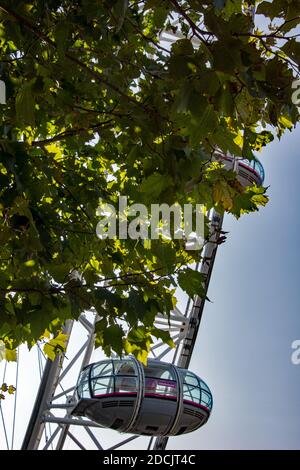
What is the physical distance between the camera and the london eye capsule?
645 inches

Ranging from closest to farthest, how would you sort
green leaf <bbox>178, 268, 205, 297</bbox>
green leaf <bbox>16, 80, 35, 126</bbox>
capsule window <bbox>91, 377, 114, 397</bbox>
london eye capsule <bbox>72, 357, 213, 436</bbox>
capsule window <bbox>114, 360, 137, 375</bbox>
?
green leaf <bbox>16, 80, 35, 126</bbox> < green leaf <bbox>178, 268, 205, 297</bbox> < london eye capsule <bbox>72, 357, 213, 436</bbox> < capsule window <bbox>91, 377, 114, 397</bbox> < capsule window <bbox>114, 360, 137, 375</bbox>

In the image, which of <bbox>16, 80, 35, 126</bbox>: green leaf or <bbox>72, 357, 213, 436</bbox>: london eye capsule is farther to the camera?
<bbox>72, 357, 213, 436</bbox>: london eye capsule

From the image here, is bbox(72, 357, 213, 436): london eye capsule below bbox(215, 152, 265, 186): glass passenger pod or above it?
below

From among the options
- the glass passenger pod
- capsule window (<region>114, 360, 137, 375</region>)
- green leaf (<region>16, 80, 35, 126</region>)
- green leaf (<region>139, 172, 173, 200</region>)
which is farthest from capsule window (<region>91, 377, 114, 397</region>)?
green leaf (<region>16, 80, 35, 126</region>)

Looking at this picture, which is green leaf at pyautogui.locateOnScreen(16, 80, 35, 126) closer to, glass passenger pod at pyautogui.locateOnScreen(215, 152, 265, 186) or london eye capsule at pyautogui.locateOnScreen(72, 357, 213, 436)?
london eye capsule at pyautogui.locateOnScreen(72, 357, 213, 436)

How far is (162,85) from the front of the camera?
4.14 meters

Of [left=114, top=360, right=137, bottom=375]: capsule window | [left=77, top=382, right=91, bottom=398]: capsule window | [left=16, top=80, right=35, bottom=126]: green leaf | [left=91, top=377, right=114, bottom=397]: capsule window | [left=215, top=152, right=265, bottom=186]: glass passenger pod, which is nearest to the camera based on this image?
[left=16, top=80, right=35, bottom=126]: green leaf

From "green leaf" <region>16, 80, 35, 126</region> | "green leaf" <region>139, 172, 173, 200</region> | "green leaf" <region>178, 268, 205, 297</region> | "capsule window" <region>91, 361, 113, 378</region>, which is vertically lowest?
"green leaf" <region>178, 268, 205, 297</region>

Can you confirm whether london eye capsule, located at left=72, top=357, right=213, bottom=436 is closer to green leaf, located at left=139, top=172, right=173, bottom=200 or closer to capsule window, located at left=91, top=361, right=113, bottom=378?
capsule window, located at left=91, top=361, right=113, bottom=378

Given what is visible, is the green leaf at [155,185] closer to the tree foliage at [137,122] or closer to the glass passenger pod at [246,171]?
the tree foliage at [137,122]

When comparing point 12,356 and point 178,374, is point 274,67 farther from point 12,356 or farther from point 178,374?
point 178,374

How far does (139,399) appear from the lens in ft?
53.5
